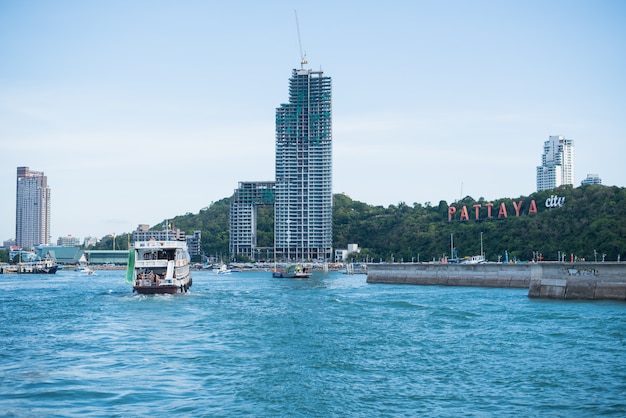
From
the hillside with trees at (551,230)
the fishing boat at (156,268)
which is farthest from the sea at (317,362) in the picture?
the hillside with trees at (551,230)

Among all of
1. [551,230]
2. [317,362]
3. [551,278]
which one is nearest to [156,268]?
[551,278]

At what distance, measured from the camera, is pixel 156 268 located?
8356cm

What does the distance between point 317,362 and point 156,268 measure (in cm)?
4961

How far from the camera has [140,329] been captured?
5131cm

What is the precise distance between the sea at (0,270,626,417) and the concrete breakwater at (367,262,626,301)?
3.43 meters

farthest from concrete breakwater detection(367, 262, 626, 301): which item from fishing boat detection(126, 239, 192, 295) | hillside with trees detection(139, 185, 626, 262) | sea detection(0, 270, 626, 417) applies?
fishing boat detection(126, 239, 192, 295)

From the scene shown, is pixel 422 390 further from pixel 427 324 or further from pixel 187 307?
pixel 187 307

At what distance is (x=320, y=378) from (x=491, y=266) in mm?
76300

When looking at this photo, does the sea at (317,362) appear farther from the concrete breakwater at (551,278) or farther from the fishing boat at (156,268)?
the fishing boat at (156,268)

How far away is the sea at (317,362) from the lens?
28391 millimetres

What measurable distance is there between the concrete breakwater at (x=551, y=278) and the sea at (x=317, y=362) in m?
3.43

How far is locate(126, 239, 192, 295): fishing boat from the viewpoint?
3140 inches

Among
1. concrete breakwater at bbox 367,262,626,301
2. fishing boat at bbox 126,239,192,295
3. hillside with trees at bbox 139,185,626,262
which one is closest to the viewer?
concrete breakwater at bbox 367,262,626,301

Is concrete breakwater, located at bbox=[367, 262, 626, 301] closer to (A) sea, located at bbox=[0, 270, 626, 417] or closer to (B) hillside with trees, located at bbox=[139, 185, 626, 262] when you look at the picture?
(A) sea, located at bbox=[0, 270, 626, 417]
